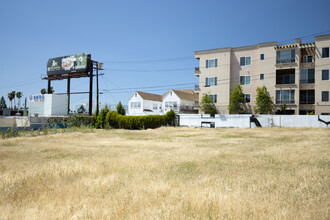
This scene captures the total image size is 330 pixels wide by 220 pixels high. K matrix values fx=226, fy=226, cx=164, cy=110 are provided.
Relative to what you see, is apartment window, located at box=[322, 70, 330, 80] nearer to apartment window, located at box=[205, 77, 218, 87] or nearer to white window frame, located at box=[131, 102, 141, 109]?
apartment window, located at box=[205, 77, 218, 87]

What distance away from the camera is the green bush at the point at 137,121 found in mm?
35719

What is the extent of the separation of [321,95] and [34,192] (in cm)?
4144

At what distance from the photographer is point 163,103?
62156 mm

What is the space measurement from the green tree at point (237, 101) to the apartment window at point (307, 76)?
988 cm

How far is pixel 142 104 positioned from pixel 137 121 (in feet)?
92.3

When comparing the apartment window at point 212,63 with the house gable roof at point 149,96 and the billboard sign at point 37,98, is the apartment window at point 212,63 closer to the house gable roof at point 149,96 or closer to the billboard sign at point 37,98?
the house gable roof at point 149,96

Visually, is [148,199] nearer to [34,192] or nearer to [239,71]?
[34,192]

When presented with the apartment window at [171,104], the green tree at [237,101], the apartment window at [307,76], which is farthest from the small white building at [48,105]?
the apartment window at [307,76]

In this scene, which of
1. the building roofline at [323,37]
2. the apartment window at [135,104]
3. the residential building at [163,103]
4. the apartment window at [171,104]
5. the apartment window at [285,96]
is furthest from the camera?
the apartment window at [135,104]

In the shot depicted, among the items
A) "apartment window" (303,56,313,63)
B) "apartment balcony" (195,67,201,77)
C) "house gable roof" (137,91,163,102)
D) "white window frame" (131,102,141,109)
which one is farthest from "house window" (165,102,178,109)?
"apartment window" (303,56,313,63)

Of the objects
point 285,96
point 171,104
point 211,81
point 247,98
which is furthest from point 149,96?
point 285,96

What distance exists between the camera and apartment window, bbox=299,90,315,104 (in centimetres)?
3775

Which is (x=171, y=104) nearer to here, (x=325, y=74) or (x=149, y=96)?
(x=149, y=96)

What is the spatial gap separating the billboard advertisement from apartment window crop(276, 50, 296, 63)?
124ft
